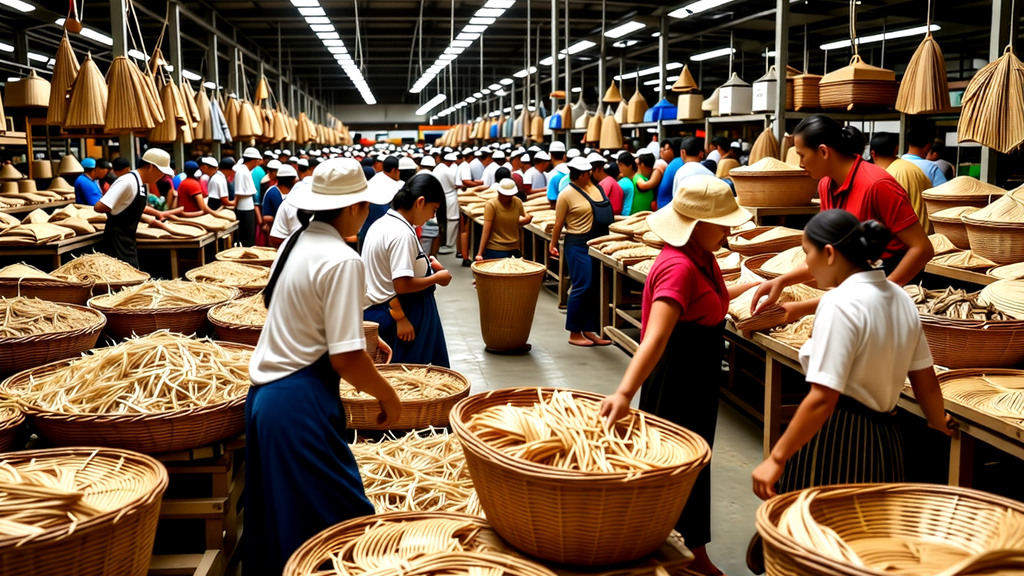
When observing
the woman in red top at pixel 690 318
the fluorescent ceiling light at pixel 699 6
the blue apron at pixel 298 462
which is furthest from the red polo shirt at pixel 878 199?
the fluorescent ceiling light at pixel 699 6

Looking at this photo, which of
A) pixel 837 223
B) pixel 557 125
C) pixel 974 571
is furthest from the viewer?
pixel 557 125

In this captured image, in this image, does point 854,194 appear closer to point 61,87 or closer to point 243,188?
point 61,87

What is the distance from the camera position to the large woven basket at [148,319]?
435cm

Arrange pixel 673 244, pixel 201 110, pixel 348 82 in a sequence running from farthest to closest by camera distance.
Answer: pixel 348 82
pixel 201 110
pixel 673 244

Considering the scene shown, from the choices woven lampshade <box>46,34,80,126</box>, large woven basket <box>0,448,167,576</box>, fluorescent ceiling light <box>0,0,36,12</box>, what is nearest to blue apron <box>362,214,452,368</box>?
large woven basket <box>0,448,167,576</box>

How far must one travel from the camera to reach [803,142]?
375cm

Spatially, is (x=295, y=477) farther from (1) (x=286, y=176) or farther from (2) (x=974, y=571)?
(1) (x=286, y=176)

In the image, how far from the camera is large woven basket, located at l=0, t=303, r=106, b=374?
3.64 meters

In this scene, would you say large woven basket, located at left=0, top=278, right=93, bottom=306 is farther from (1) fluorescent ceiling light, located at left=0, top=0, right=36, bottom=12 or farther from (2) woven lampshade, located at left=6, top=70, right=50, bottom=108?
(1) fluorescent ceiling light, located at left=0, top=0, right=36, bottom=12

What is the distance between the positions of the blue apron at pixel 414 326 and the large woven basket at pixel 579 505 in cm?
260

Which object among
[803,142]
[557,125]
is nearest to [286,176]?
[557,125]

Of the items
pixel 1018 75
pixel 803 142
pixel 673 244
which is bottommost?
pixel 673 244

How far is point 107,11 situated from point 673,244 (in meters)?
15.5

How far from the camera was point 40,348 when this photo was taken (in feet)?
12.1
